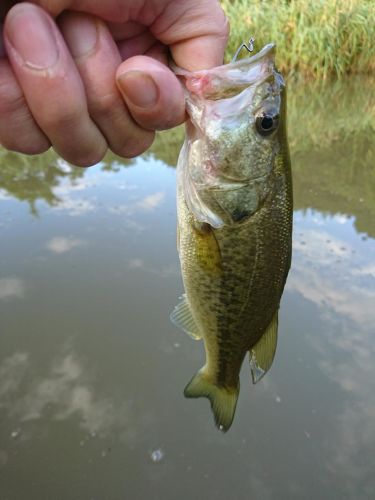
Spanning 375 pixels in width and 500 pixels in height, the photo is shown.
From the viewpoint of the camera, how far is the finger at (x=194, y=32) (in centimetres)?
154

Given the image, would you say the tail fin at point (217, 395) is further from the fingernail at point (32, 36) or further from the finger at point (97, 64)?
the fingernail at point (32, 36)

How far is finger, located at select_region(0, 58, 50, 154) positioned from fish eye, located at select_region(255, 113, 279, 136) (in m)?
0.65

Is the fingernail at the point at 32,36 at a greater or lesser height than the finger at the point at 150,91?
greater

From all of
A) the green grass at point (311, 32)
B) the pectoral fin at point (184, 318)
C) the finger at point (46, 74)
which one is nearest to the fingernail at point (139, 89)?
the finger at point (46, 74)

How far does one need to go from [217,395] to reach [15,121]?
1.19m

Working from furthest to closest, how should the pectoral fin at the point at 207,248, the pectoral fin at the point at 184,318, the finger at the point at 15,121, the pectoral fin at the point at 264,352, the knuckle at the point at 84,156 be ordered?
the pectoral fin at the point at 184,318 → the pectoral fin at the point at 264,352 → the pectoral fin at the point at 207,248 → the knuckle at the point at 84,156 → the finger at the point at 15,121

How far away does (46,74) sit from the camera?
128 centimetres

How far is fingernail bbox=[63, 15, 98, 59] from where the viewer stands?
138 cm

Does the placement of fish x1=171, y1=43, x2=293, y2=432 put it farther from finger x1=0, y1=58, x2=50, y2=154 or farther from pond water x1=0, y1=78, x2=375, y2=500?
pond water x1=0, y1=78, x2=375, y2=500

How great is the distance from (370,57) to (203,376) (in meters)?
10.8

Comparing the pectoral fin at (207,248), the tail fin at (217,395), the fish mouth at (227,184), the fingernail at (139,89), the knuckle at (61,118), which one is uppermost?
the fingernail at (139,89)

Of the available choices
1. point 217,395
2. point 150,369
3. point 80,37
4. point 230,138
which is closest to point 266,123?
point 230,138

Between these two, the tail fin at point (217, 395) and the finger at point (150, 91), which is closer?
the finger at point (150, 91)

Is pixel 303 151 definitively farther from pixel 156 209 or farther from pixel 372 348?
pixel 372 348
